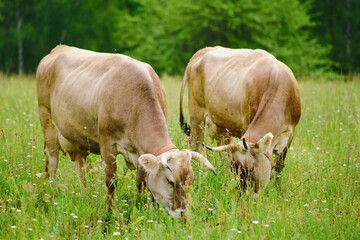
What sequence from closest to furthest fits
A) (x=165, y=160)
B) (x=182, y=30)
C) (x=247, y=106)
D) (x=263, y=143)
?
(x=165, y=160) < (x=263, y=143) < (x=247, y=106) < (x=182, y=30)

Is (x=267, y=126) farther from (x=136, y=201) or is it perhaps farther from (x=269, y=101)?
(x=136, y=201)

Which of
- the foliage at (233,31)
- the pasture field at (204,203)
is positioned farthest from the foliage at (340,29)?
the pasture field at (204,203)

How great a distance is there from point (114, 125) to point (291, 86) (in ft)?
7.37

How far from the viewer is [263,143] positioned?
A: 436cm

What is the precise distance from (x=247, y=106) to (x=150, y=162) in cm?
199

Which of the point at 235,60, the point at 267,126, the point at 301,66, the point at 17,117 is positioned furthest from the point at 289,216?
the point at 301,66

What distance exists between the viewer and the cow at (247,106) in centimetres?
442

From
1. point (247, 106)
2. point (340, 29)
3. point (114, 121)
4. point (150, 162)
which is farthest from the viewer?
point (340, 29)

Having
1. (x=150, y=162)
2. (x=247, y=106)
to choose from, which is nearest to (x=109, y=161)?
(x=150, y=162)

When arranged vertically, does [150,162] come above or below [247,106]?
below

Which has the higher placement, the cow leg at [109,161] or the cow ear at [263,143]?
the cow ear at [263,143]

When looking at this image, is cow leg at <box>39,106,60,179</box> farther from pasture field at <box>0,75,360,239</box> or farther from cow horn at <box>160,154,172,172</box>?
cow horn at <box>160,154,172,172</box>

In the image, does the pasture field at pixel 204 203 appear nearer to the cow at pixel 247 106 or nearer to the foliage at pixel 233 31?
the cow at pixel 247 106

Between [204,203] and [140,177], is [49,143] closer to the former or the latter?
[140,177]
